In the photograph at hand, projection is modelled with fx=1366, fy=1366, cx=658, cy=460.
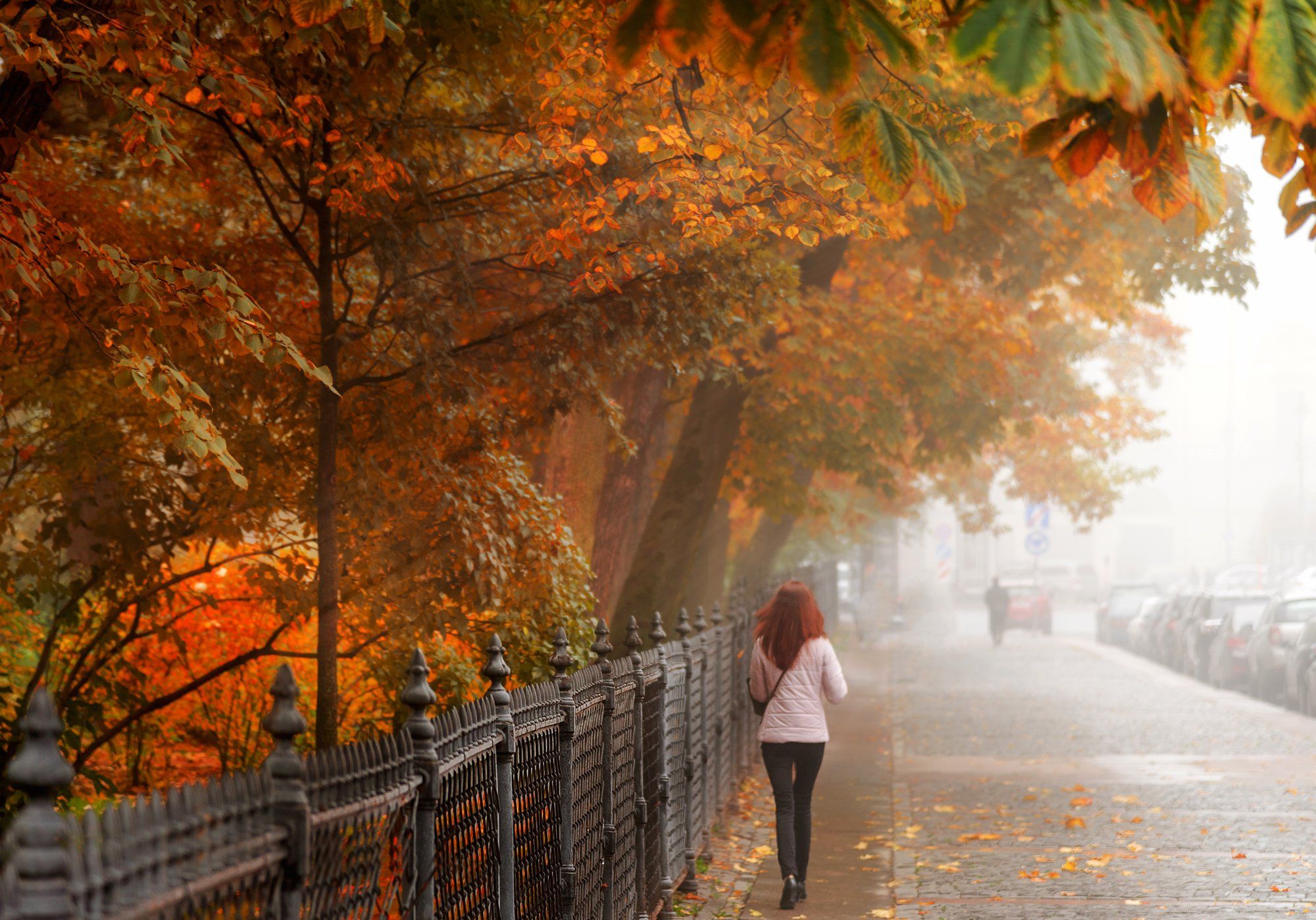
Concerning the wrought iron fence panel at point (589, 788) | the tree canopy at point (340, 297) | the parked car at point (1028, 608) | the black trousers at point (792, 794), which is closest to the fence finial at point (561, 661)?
the wrought iron fence panel at point (589, 788)

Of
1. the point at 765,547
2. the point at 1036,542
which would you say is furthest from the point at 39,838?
the point at 1036,542

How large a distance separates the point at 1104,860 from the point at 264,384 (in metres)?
6.57

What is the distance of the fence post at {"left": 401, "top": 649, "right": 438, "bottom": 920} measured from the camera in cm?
380

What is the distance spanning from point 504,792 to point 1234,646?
68.6ft

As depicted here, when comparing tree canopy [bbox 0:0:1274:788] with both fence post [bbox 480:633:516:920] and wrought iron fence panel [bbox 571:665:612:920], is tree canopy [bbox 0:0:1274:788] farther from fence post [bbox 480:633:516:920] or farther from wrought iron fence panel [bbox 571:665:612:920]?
wrought iron fence panel [bbox 571:665:612:920]

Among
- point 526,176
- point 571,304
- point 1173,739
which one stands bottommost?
point 1173,739

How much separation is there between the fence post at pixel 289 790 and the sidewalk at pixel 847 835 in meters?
5.63

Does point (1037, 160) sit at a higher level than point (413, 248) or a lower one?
higher

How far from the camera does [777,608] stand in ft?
28.1

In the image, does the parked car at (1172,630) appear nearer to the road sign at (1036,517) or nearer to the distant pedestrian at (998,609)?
the distant pedestrian at (998,609)

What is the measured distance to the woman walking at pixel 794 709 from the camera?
8352 millimetres

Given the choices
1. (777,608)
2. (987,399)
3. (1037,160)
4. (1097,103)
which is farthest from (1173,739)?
(1097,103)

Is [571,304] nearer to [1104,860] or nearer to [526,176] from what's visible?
[526,176]

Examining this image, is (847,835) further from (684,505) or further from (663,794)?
(684,505)
